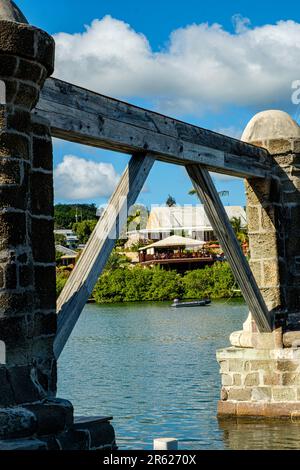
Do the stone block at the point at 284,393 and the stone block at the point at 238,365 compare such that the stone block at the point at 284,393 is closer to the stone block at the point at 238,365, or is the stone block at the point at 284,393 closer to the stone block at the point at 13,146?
the stone block at the point at 238,365

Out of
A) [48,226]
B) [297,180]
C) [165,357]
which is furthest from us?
[165,357]

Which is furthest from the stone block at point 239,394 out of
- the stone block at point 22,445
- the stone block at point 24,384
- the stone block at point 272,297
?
the stone block at point 22,445

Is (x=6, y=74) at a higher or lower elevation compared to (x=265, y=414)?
higher

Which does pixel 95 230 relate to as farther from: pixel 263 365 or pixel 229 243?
pixel 263 365

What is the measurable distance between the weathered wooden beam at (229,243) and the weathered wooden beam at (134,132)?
0.19 meters

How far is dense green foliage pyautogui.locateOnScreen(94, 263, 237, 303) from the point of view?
54.4m

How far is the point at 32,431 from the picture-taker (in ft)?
16.8

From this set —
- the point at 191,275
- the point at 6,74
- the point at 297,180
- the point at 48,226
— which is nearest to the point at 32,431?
the point at 48,226

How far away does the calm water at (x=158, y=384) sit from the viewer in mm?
9273

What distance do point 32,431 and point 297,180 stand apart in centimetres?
645

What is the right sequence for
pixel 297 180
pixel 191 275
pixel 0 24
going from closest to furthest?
pixel 0 24
pixel 297 180
pixel 191 275

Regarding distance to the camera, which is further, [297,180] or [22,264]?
[297,180]

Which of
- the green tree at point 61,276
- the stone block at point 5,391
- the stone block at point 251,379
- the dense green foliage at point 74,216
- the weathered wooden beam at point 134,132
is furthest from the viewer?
the dense green foliage at point 74,216
